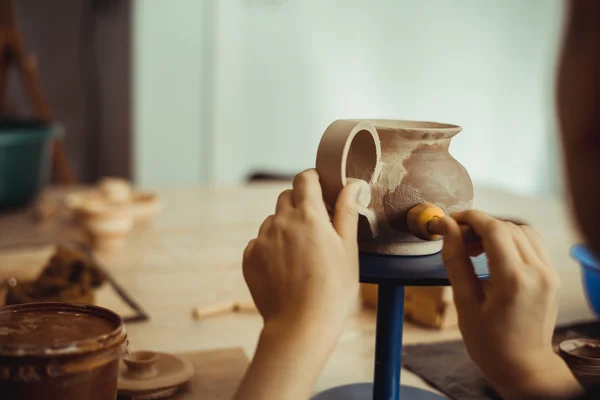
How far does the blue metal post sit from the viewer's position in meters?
0.75

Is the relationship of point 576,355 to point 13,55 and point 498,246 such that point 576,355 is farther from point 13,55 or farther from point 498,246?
point 13,55

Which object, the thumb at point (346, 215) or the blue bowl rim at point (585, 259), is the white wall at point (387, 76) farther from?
the thumb at point (346, 215)

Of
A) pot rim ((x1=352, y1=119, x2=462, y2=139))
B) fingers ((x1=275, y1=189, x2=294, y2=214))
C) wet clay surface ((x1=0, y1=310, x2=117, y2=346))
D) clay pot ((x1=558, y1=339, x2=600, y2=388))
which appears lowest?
clay pot ((x1=558, y1=339, x2=600, y2=388))

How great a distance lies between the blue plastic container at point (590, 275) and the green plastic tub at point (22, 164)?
4.88 feet

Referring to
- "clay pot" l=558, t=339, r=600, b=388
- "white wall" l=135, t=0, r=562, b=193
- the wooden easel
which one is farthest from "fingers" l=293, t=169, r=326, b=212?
"white wall" l=135, t=0, r=562, b=193

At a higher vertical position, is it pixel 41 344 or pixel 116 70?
pixel 116 70

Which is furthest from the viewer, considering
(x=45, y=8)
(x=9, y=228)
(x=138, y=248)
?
(x=45, y=8)

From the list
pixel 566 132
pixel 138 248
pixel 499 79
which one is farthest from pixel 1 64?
pixel 499 79

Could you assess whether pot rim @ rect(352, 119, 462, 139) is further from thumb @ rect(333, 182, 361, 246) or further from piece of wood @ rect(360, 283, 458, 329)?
piece of wood @ rect(360, 283, 458, 329)

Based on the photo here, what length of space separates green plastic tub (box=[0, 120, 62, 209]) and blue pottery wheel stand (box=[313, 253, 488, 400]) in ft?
4.51

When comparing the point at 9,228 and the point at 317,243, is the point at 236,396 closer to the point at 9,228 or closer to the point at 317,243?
the point at 317,243

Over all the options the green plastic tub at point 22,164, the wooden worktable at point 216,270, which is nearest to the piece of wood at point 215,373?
the wooden worktable at point 216,270

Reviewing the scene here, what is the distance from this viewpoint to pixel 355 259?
0.65 metres

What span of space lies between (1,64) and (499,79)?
2695 mm
